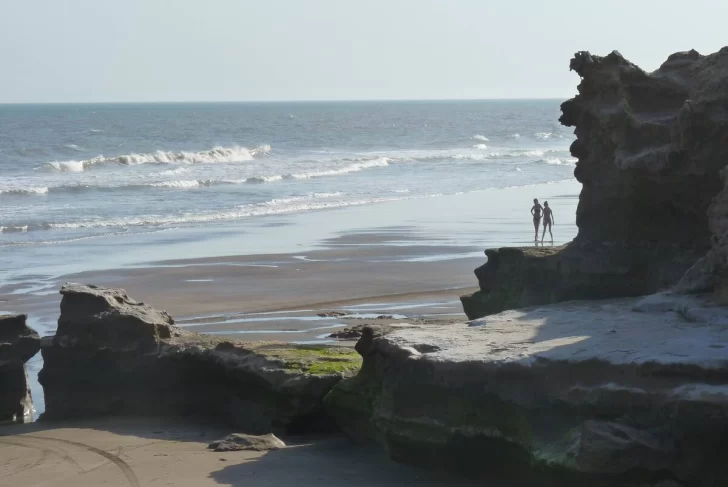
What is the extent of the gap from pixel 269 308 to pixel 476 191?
2472 cm

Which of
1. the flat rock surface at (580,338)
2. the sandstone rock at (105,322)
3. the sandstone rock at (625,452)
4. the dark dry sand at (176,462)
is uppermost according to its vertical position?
the flat rock surface at (580,338)

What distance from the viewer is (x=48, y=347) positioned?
12.0m

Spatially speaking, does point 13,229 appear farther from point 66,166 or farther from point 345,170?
point 66,166

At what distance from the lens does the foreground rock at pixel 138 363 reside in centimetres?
1119

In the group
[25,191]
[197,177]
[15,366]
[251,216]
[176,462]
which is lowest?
[176,462]

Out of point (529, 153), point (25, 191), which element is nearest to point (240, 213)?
point (25, 191)

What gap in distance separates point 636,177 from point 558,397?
4.17m

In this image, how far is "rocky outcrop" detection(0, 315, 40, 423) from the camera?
11.9m

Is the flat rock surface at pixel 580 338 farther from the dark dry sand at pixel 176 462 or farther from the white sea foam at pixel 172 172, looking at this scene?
the white sea foam at pixel 172 172

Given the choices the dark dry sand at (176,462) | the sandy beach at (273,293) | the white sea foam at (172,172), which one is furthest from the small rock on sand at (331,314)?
the white sea foam at (172,172)

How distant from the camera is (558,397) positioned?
7.79 m

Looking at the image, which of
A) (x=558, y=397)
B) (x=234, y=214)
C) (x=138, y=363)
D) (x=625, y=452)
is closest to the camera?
(x=625, y=452)

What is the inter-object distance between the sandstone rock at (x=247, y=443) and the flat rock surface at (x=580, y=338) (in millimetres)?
1599

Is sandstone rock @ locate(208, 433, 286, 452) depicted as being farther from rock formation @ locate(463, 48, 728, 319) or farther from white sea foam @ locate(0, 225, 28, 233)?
white sea foam @ locate(0, 225, 28, 233)
